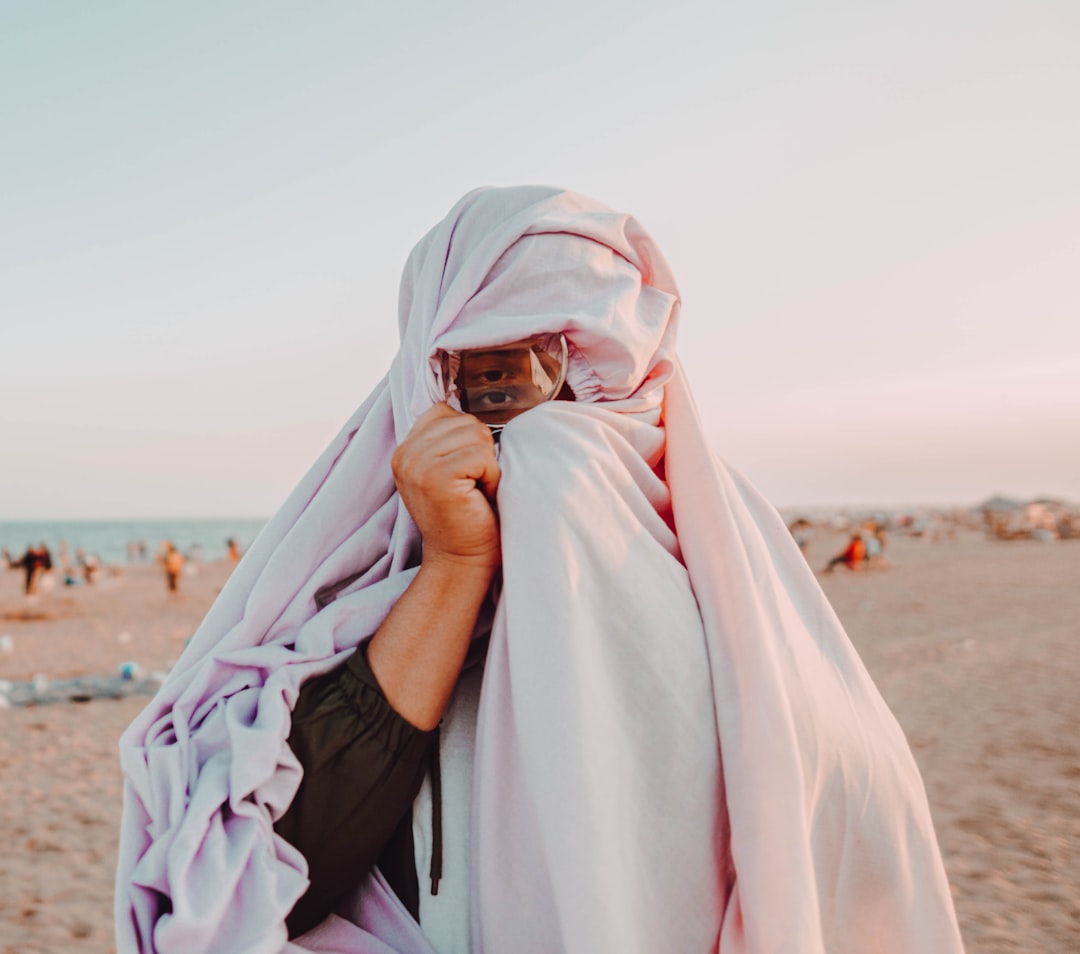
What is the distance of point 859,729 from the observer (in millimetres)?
1443

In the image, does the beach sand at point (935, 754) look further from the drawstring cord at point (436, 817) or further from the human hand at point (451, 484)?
the human hand at point (451, 484)

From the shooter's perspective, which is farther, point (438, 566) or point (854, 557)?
point (854, 557)

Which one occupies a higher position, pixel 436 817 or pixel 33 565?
pixel 436 817

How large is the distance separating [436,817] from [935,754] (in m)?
7.74

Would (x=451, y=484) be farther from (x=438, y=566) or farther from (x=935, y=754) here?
(x=935, y=754)

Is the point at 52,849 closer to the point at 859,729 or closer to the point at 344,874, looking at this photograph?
the point at 344,874

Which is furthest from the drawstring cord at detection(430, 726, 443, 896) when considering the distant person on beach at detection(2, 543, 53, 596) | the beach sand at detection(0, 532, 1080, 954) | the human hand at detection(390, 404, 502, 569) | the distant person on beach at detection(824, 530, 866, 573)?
the distant person on beach at detection(824, 530, 866, 573)

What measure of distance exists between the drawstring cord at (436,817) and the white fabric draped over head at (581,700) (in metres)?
0.07

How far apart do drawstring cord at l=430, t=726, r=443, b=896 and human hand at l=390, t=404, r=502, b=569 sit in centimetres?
31

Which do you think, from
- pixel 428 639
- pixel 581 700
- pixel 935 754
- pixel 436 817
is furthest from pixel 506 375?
pixel 935 754

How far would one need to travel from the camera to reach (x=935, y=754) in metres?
7.73

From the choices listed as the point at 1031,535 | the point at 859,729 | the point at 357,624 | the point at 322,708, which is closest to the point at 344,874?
the point at 322,708

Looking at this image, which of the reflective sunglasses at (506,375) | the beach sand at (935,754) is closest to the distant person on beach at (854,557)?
the beach sand at (935,754)

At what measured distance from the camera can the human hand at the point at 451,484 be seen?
4.24 ft
